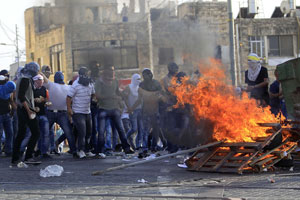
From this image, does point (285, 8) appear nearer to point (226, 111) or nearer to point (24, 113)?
point (226, 111)

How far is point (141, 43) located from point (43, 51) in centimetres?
717

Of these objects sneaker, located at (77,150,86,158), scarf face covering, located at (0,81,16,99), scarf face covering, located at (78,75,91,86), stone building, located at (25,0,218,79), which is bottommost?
sneaker, located at (77,150,86,158)

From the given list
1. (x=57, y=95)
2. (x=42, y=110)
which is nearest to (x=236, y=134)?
(x=42, y=110)

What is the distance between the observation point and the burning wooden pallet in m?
8.19

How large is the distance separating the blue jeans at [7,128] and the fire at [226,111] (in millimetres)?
4534

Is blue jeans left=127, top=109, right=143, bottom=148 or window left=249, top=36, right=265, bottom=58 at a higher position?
window left=249, top=36, right=265, bottom=58

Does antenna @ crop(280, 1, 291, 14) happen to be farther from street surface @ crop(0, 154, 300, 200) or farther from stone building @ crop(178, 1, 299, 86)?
street surface @ crop(0, 154, 300, 200)

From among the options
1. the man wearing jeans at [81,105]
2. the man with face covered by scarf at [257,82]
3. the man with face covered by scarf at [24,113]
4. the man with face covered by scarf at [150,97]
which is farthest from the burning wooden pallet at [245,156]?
the man wearing jeans at [81,105]

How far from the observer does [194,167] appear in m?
8.78

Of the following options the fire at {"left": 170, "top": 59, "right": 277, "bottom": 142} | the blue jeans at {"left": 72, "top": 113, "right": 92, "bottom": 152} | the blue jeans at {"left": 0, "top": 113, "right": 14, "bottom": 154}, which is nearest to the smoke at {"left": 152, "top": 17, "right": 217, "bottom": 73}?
the blue jeans at {"left": 72, "top": 113, "right": 92, "bottom": 152}

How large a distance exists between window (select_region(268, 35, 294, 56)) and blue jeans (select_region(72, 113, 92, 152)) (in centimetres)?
3231

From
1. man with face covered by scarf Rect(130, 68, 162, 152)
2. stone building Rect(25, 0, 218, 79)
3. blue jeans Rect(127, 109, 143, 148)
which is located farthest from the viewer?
stone building Rect(25, 0, 218, 79)

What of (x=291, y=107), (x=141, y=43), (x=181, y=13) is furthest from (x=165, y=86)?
(x=141, y=43)

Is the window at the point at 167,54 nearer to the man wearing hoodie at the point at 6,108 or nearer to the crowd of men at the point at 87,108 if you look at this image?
the crowd of men at the point at 87,108
